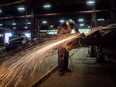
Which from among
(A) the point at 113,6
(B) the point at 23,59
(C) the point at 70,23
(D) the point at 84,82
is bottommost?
(D) the point at 84,82

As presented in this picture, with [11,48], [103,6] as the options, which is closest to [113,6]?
[103,6]

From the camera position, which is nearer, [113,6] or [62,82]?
[62,82]

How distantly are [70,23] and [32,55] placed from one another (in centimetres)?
259

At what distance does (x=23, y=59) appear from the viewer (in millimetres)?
6090

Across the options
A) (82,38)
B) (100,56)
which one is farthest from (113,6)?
(82,38)

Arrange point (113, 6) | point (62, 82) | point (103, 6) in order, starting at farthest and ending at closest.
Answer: point (103, 6), point (113, 6), point (62, 82)

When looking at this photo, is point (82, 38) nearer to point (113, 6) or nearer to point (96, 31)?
point (96, 31)

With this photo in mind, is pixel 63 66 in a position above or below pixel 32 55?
below

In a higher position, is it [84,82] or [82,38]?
[82,38]

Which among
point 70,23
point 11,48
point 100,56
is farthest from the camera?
point 11,48

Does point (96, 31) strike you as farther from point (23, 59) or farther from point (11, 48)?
point (11, 48)

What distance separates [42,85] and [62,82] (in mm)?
774

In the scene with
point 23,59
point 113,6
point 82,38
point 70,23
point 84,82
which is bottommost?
point 84,82

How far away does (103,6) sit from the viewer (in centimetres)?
2072
